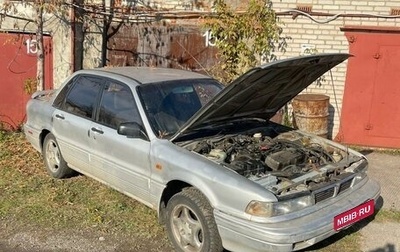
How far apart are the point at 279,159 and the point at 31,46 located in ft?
20.9

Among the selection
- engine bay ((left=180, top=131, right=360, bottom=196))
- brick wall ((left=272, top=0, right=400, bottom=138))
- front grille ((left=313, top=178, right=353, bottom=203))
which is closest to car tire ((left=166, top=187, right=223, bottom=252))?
engine bay ((left=180, top=131, right=360, bottom=196))

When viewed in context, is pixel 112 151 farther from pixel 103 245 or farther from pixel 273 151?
pixel 273 151

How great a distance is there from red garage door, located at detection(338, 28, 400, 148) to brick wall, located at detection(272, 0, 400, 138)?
0.52ft

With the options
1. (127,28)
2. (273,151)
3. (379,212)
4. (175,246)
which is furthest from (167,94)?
(127,28)

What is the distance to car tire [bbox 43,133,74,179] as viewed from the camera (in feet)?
18.4

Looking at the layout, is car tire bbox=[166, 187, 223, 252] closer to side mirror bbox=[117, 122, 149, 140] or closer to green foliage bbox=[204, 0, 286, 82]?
side mirror bbox=[117, 122, 149, 140]

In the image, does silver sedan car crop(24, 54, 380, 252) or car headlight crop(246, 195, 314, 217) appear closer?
car headlight crop(246, 195, 314, 217)

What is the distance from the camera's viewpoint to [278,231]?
3.31m

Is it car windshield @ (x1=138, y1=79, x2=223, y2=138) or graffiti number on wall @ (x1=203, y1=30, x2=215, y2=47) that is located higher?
graffiti number on wall @ (x1=203, y1=30, x2=215, y2=47)

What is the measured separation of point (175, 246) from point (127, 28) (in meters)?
5.47

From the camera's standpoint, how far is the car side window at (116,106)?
446 cm

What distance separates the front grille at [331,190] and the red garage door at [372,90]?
421 centimetres

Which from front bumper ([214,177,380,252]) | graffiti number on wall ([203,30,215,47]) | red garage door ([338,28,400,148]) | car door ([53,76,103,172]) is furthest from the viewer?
graffiti number on wall ([203,30,215,47])

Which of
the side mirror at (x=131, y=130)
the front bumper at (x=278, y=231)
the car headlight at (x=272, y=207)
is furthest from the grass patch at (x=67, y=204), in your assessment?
the car headlight at (x=272, y=207)
